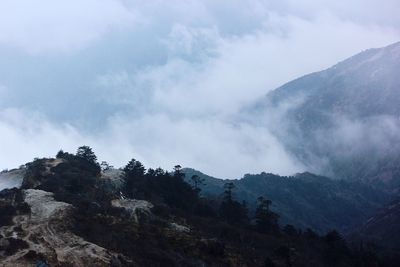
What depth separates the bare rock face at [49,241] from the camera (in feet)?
216

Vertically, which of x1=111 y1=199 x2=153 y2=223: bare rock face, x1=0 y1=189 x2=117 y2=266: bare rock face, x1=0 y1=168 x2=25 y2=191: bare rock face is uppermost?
x1=0 y1=168 x2=25 y2=191: bare rock face

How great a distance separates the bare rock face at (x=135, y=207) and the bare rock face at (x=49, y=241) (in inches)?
545

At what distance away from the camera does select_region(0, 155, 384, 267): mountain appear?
70.9m

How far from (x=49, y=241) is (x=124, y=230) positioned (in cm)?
1320

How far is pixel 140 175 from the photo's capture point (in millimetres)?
138000

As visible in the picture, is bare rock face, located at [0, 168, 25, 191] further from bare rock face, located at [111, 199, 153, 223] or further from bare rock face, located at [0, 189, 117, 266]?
bare rock face, located at [0, 189, 117, 266]

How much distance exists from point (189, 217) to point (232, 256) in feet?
83.5

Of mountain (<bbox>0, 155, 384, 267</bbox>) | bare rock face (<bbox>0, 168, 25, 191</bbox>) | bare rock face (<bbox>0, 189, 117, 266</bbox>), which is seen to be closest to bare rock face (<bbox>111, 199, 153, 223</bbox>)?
mountain (<bbox>0, 155, 384, 267</bbox>)

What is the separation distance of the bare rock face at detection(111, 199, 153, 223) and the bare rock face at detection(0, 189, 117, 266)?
13.9 metres

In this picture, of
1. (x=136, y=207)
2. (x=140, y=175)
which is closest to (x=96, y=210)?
(x=136, y=207)

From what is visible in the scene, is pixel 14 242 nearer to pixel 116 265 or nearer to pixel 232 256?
pixel 116 265

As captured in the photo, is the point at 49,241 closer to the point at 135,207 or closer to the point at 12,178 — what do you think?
the point at 135,207

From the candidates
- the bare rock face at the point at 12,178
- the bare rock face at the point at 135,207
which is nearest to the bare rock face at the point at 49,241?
the bare rock face at the point at 135,207

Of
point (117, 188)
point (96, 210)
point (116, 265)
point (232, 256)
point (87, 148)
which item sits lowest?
point (116, 265)
